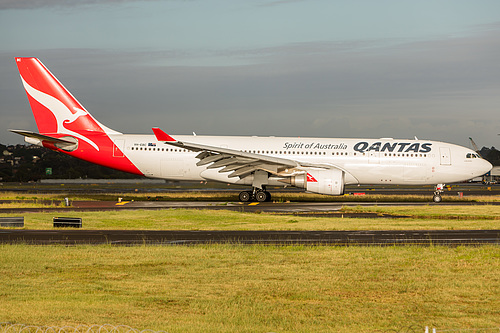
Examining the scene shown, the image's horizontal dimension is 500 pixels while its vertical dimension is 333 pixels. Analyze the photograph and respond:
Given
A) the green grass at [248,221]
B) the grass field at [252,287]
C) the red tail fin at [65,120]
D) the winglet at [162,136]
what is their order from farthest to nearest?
1. the red tail fin at [65,120]
2. the winglet at [162,136]
3. the green grass at [248,221]
4. the grass field at [252,287]

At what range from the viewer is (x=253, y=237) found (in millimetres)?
20906

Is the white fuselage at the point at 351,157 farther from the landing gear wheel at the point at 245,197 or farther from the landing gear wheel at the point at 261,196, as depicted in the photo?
the landing gear wheel at the point at 245,197

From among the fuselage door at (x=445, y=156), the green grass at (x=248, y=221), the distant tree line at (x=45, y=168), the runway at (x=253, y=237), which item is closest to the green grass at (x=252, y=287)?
the runway at (x=253, y=237)

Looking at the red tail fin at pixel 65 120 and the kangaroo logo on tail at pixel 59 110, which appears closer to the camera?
the red tail fin at pixel 65 120

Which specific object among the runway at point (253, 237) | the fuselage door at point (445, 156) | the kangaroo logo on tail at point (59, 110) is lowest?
the runway at point (253, 237)

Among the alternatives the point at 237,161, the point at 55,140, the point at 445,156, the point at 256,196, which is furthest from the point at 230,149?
the point at 445,156

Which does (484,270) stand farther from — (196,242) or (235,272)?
(196,242)

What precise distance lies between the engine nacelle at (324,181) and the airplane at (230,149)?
199 cm

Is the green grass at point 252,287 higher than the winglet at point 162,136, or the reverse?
the winglet at point 162,136

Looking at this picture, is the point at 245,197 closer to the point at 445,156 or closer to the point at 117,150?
the point at 117,150

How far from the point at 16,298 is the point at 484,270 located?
35.6 feet

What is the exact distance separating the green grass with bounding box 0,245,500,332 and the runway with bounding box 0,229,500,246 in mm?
1646

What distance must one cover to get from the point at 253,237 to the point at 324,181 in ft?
50.8

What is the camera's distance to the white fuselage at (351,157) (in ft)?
126
